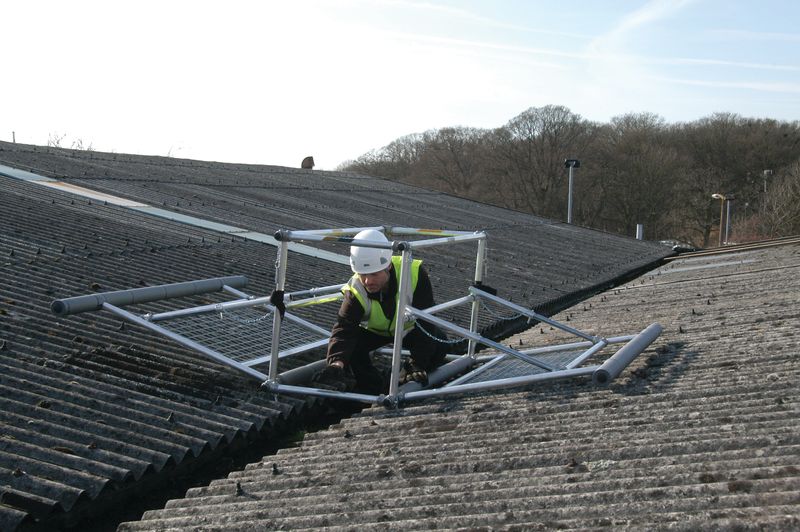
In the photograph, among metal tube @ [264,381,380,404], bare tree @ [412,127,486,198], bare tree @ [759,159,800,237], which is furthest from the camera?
bare tree @ [412,127,486,198]

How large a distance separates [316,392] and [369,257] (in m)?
1.10

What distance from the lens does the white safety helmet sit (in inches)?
248

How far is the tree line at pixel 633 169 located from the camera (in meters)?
59.9

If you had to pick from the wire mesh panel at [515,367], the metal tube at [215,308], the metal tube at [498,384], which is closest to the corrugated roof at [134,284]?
the metal tube at [215,308]

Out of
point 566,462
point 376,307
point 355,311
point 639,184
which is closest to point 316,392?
point 355,311

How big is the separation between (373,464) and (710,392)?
84.2 inches

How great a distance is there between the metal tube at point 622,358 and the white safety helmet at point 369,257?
183 cm

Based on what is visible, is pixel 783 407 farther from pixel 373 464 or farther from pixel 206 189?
pixel 206 189

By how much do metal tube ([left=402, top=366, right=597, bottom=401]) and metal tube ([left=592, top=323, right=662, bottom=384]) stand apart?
0.53 feet

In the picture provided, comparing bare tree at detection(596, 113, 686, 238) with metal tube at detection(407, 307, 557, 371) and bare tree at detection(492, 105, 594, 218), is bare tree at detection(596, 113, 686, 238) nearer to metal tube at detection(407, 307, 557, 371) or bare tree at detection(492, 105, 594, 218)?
bare tree at detection(492, 105, 594, 218)

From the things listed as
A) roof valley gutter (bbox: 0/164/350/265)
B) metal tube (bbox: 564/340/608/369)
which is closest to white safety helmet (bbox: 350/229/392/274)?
metal tube (bbox: 564/340/608/369)

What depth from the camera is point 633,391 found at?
215 inches

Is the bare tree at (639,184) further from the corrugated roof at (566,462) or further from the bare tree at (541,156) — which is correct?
the corrugated roof at (566,462)

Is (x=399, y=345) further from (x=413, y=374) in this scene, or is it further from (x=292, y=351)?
(x=292, y=351)
